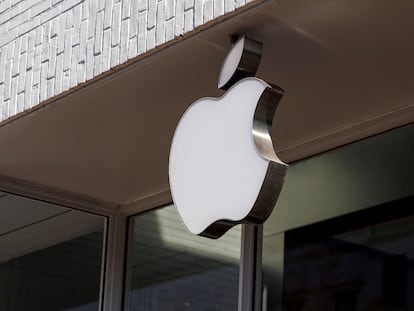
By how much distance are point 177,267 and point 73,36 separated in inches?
62.3

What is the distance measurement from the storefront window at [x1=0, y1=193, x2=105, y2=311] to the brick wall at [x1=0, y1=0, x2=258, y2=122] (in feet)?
3.40

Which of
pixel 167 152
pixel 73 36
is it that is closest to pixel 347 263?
pixel 167 152

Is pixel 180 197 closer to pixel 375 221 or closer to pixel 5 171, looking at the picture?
pixel 375 221

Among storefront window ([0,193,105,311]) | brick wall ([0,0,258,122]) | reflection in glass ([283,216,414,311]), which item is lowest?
reflection in glass ([283,216,414,311])

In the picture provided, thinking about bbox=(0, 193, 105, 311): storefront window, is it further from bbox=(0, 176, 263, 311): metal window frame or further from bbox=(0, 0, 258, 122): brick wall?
bbox=(0, 0, 258, 122): brick wall

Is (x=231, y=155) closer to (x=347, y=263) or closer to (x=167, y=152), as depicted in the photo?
(x=347, y=263)

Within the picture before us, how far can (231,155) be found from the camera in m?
3.74

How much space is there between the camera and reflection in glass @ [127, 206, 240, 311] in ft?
17.3

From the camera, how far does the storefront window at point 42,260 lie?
226 inches

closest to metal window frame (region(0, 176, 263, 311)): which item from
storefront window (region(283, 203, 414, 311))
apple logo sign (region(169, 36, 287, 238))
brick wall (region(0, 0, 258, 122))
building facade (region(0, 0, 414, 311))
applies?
building facade (region(0, 0, 414, 311))

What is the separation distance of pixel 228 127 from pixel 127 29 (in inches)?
28.8

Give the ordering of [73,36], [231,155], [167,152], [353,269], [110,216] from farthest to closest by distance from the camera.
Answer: [110,216]
[167,152]
[353,269]
[73,36]
[231,155]

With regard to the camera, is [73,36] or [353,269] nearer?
[73,36]

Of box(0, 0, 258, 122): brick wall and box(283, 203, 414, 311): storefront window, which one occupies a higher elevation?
box(0, 0, 258, 122): brick wall
